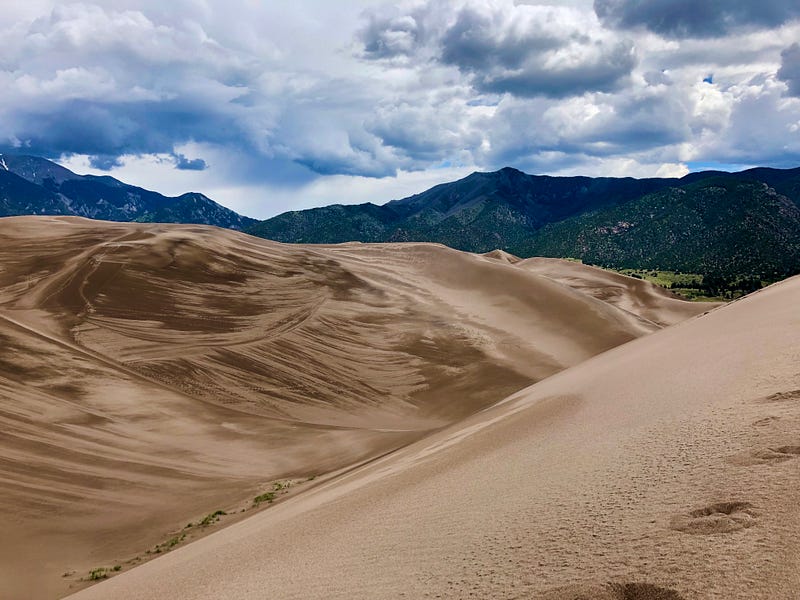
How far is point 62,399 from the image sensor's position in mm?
25047

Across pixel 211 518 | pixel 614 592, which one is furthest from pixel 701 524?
pixel 211 518

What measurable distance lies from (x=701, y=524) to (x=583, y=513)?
4.03 feet

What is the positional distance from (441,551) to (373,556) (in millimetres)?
948

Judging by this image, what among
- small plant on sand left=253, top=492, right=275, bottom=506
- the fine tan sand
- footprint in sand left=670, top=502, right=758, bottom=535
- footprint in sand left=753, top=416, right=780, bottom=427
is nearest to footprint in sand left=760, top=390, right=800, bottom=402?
footprint in sand left=753, top=416, right=780, bottom=427

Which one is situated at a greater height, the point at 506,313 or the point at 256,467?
the point at 506,313

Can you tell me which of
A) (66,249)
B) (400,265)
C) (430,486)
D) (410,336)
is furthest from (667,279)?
(430,486)

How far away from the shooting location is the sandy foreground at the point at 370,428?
5.32 m

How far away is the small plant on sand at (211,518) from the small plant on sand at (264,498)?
1031 millimetres

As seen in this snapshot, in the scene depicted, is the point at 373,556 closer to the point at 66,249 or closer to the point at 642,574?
the point at 642,574

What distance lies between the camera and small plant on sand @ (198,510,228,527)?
16.8m

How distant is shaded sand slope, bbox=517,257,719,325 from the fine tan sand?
3032cm

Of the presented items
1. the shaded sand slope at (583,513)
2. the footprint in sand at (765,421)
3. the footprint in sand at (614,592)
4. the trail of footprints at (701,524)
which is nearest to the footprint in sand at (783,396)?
the shaded sand slope at (583,513)

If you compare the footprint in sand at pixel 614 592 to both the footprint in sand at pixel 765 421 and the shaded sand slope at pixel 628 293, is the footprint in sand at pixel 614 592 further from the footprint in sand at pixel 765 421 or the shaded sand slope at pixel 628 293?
the shaded sand slope at pixel 628 293

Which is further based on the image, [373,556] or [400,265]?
[400,265]
